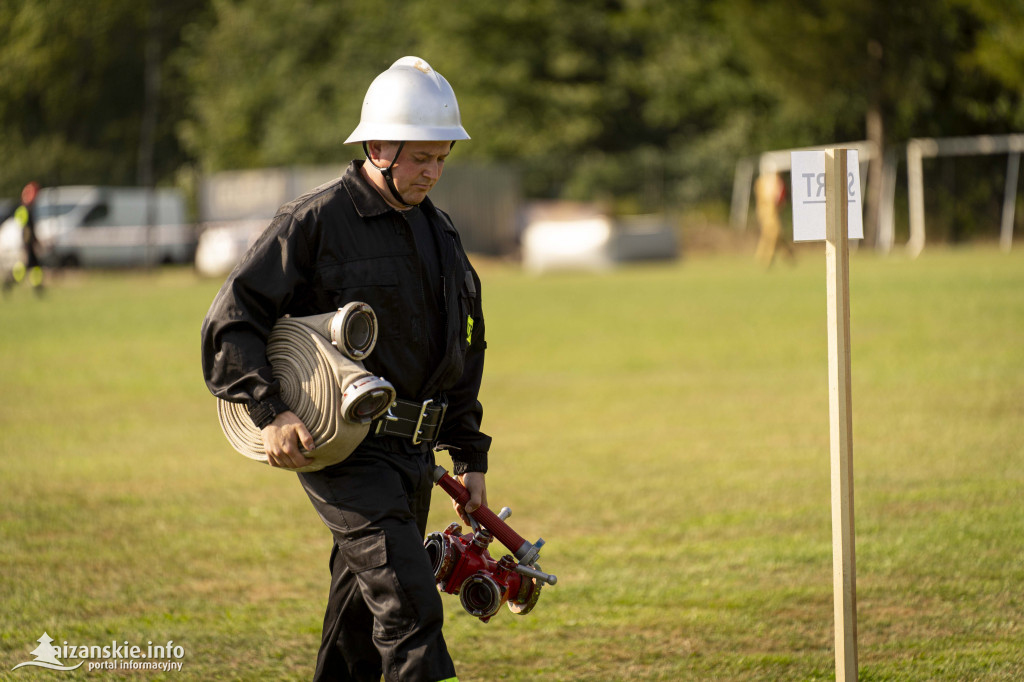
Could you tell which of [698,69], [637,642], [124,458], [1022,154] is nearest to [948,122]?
[1022,154]

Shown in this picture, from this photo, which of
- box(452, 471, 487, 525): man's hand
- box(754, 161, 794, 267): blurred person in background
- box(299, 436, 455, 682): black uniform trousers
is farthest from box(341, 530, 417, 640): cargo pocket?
box(754, 161, 794, 267): blurred person in background

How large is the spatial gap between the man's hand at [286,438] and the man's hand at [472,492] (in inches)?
28.7

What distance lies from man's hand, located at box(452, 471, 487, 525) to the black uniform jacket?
335mm

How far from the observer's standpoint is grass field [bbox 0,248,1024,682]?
5301 mm

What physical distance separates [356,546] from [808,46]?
38.4 meters

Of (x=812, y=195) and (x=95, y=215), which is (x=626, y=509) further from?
(x=95, y=215)

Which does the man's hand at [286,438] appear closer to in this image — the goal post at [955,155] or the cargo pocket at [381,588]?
the cargo pocket at [381,588]

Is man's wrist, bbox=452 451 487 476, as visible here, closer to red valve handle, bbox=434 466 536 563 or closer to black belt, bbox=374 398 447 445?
red valve handle, bbox=434 466 536 563

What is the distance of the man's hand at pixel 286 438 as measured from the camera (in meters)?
3.63

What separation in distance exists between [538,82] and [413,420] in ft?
152

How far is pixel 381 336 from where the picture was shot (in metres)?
3.87

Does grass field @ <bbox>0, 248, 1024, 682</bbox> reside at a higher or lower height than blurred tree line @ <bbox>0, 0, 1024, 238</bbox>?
lower

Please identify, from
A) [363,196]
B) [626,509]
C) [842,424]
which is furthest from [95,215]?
[842,424]

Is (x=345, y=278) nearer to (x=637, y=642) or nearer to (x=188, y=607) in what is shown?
(x=637, y=642)
